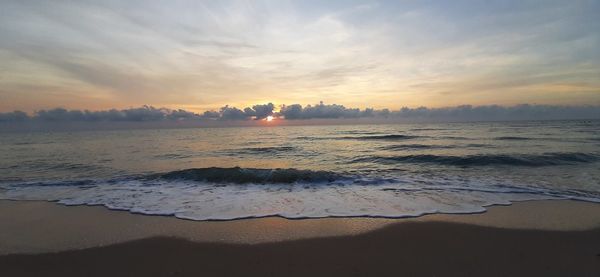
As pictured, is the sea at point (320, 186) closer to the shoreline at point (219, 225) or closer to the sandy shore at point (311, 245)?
the shoreline at point (219, 225)

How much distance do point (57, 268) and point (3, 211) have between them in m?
5.84

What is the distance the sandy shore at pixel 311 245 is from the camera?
4789mm

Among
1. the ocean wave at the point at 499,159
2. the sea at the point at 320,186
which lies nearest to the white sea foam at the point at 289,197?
the sea at the point at 320,186

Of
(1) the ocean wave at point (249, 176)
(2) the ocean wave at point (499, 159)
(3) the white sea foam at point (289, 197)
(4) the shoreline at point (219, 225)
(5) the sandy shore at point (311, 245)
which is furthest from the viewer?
(2) the ocean wave at point (499, 159)

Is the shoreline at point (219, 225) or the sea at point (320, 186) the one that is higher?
the shoreline at point (219, 225)

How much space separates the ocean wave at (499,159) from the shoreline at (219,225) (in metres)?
10.0

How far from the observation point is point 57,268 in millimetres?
4992

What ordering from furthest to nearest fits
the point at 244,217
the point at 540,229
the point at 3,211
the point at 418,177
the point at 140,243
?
the point at 418,177 < the point at 3,211 < the point at 244,217 < the point at 540,229 < the point at 140,243

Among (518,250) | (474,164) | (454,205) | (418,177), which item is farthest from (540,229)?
(474,164)

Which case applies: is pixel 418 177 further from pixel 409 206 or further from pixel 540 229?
pixel 540 229

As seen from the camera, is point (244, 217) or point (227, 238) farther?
point (244, 217)

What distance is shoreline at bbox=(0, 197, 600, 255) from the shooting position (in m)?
6.19

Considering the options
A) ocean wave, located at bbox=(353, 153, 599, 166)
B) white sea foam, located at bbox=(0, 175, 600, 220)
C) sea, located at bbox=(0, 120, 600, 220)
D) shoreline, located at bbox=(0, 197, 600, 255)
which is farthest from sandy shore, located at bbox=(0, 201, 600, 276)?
ocean wave, located at bbox=(353, 153, 599, 166)

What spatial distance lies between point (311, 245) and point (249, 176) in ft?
29.1
